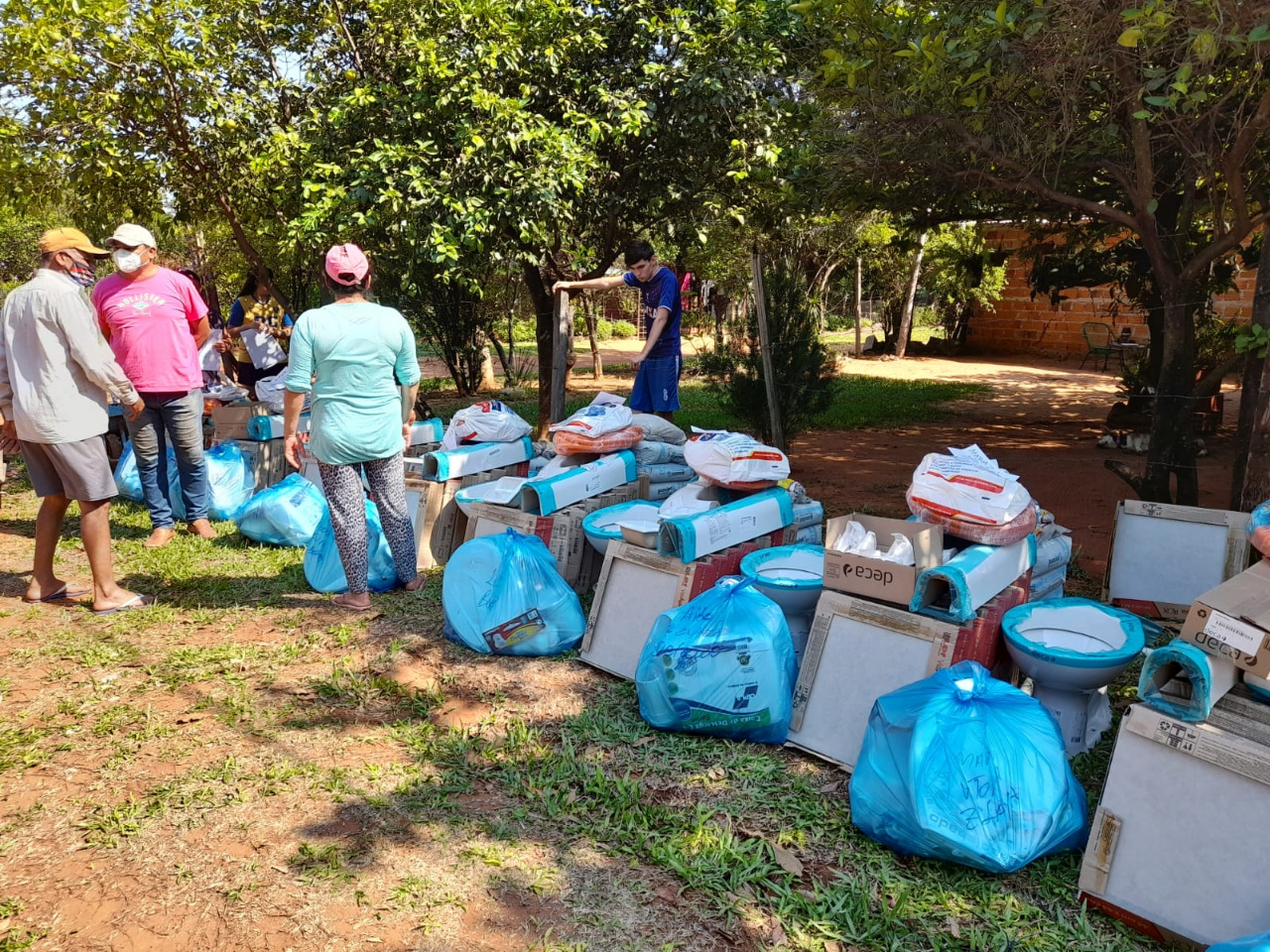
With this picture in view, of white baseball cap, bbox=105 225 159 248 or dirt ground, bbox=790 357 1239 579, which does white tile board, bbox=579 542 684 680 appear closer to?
dirt ground, bbox=790 357 1239 579

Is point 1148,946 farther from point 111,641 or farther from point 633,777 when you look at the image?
point 111,641

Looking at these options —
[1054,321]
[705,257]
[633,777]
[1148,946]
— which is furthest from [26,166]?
[1054,321]

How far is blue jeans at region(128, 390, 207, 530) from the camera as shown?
5207mm

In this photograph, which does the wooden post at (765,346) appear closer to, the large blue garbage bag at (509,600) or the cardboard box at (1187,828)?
the large blue garbage bag at (509,600)

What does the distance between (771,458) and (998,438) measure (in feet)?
19.4

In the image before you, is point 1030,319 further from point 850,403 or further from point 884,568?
point 884,568

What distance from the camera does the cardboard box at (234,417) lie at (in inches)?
251

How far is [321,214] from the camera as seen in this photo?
5.93m

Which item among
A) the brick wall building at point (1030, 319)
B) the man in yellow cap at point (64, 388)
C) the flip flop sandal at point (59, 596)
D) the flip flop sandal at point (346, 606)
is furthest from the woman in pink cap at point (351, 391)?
the brick wall building at point (1030, 319)

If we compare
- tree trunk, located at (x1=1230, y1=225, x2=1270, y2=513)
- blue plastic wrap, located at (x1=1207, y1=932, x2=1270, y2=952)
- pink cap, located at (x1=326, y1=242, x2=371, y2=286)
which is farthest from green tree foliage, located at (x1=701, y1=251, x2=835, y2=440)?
blue plastic wrap, located at (x1=1207, y1=932, x2=1270, y2=952)

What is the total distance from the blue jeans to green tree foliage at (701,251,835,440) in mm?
3953

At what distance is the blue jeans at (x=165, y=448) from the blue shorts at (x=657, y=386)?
2.62 m

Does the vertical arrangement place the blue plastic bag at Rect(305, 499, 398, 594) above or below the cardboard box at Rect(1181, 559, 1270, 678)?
below

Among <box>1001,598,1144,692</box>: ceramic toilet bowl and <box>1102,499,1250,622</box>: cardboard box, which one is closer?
<box>1001,598,1144,692</box>: ceramic toilet bowl
